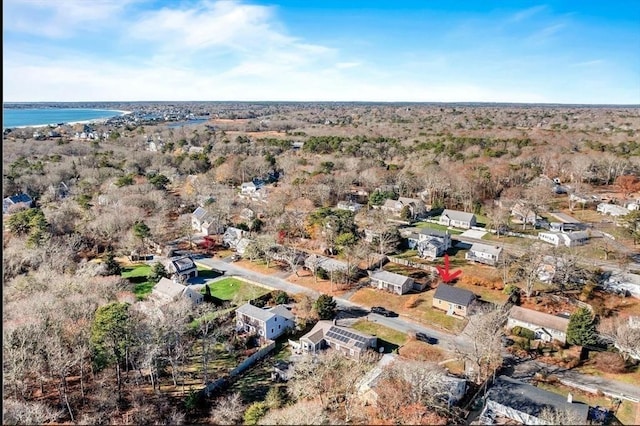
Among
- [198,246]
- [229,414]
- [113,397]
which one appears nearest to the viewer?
[229,414]

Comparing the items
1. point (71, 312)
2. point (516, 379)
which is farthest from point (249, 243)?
point (516, 379)

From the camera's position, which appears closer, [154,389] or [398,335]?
[154,389]

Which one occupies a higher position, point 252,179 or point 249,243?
point 252,179

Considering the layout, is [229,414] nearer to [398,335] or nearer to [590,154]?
[398,335]

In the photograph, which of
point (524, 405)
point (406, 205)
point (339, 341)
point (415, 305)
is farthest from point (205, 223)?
point (524, 405)

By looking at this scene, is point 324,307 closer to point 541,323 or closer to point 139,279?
point 541,323

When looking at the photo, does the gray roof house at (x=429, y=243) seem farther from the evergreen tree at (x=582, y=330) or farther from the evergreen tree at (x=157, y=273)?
the evergreen tree at (x=157, y=273)

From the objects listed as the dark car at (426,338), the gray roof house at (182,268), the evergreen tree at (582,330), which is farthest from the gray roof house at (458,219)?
the gray roof house at (182,268)
